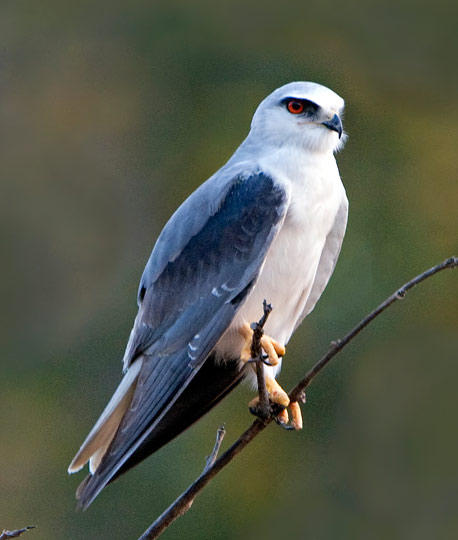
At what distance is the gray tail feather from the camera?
9.91 feet

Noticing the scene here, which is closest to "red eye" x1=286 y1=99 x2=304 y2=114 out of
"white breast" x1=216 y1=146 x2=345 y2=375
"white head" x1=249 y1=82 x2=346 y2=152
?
"white head" x1=249 y1=82 x2=346 y2=152

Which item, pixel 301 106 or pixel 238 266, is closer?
pixel 238 266

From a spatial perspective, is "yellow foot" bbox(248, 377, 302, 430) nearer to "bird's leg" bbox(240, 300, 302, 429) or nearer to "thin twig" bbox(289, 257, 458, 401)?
"bird's leg" bbox(240, 300, 302, 429)

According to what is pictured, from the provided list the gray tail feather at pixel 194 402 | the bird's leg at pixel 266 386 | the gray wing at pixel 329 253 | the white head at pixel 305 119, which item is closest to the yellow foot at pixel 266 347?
the bird's leg at pixel 266 386

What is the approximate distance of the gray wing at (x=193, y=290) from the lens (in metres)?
2.90

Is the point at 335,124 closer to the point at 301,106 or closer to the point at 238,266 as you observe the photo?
the point at 301,106

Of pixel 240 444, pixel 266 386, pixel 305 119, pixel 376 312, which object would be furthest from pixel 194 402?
pixel 376 312

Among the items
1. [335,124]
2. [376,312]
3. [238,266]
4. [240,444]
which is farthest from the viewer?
[335,124]

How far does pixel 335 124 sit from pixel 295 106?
15cm

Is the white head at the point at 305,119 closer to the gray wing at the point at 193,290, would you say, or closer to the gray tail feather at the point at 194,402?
the gray wing at the point at 193,290

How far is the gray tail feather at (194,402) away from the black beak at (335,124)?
762 mm

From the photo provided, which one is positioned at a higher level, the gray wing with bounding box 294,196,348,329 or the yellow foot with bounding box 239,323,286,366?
the gray wing with bounding box 294,196,348,329

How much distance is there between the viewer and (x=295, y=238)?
3145 mm

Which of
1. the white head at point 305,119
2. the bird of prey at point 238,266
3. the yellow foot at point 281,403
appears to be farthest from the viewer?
the white head at point 305,119
